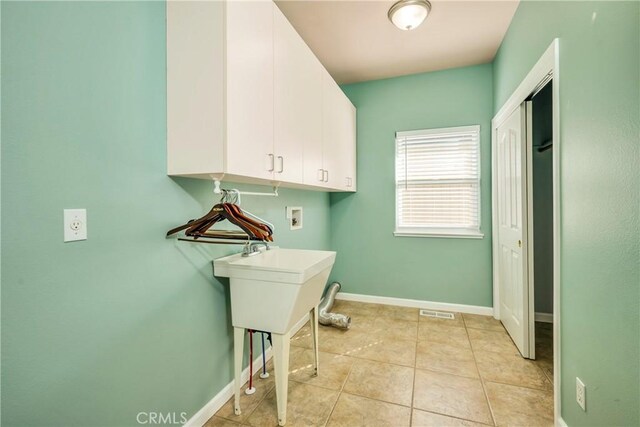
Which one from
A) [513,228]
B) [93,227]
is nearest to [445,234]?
[513,228]

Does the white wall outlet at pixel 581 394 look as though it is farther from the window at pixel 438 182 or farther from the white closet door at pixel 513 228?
the window at pixel 438 182

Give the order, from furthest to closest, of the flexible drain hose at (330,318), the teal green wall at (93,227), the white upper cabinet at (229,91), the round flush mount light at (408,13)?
1. the flexible drain hose at (330,318)
2. the round flush mount light at (408,13)
3. the white upper cabinet at (229,91)
4. the teal green wall at (93,227)

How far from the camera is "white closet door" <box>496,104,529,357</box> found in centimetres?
220

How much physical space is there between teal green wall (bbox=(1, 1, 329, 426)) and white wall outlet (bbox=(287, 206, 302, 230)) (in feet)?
3.58

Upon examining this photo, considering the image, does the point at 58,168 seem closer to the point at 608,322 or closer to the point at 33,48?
the point at 33,48

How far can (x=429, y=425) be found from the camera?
5.10ft

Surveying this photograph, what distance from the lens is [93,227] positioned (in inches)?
41.8

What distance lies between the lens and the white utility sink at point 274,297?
57.4 inches

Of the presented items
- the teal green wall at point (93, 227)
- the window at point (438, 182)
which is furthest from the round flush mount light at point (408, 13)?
the teal green wall at point (93, 227)

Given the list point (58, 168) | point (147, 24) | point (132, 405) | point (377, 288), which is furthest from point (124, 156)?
point (377, 288)

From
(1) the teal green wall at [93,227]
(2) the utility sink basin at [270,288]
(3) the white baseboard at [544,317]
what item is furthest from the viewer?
(3) the white baseboard at [544,317]

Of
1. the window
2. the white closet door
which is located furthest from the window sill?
the white closet door

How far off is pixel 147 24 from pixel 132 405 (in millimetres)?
1683

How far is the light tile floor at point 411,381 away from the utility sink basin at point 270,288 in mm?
589
